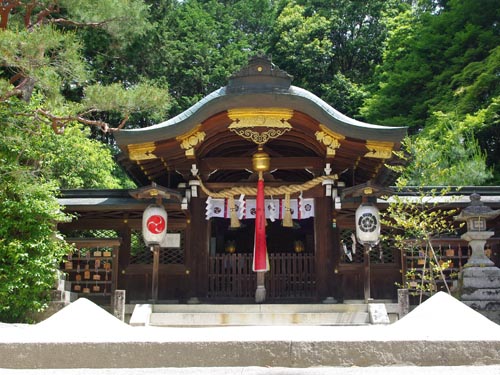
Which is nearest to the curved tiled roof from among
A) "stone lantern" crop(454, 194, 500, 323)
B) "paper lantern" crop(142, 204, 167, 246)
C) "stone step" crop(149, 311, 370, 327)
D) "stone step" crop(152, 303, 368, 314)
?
"paper lantern" crop(142, 204, 167, 246)

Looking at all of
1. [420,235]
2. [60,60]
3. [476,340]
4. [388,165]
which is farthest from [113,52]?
[476,340]

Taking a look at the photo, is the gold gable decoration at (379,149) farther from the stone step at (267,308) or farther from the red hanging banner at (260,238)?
A: the stone step at (267,308)

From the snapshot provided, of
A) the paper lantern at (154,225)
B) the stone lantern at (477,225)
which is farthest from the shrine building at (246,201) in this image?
the stone lantern at (477,225)

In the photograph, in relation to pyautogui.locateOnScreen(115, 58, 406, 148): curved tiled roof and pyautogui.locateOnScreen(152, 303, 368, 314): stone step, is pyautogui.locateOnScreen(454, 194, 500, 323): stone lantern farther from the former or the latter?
pyautogui.locateOnScreen(115, 58, 406, 148): curved tiled roof

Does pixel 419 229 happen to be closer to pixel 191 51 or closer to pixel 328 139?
pixel 328 139

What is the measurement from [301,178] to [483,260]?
503cm

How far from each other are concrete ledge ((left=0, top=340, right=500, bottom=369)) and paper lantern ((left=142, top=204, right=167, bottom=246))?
263 inches

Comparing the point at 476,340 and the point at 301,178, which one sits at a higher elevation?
the point at 301,178

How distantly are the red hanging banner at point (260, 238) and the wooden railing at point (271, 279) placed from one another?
1.55ft

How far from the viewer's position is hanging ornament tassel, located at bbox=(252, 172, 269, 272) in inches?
460

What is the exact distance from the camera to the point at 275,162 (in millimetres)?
12555

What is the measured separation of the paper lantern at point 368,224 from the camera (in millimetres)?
11086

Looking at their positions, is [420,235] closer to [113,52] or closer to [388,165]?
[388,165]

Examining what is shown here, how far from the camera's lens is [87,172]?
18.2m
